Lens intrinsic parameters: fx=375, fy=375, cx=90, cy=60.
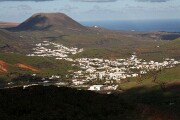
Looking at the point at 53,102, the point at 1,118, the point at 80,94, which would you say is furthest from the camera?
the point at 80,94

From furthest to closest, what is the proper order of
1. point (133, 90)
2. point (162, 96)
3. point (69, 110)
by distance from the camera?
point (133, 90), point (162, 96), point (69, 110)

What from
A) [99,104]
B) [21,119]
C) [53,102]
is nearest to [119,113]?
[99,104]

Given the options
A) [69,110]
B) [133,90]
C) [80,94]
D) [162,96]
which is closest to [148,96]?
[162,96]

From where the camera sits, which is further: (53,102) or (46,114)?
(53,102)

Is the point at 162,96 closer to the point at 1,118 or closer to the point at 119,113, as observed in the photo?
the point at 119,113

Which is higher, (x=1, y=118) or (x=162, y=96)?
(x=1, y=118)

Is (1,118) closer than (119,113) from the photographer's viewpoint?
Yes

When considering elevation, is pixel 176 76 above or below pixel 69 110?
below

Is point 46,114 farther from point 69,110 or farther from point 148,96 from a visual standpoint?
point 148,96

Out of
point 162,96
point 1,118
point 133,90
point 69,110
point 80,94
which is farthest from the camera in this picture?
point 133,90
